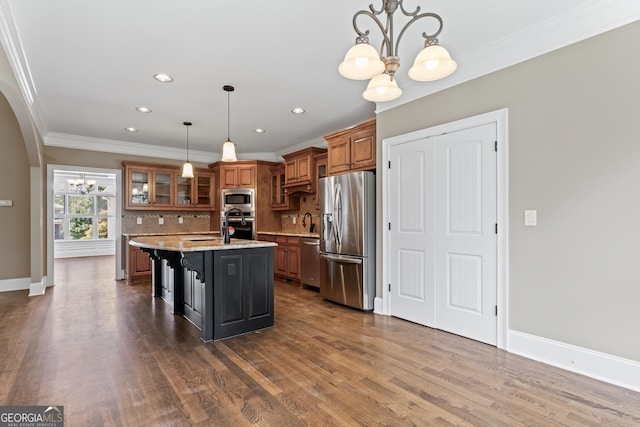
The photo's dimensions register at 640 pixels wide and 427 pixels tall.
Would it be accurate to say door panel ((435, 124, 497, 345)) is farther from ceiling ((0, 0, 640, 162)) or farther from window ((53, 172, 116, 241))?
window ((53, 172, 116, 241))

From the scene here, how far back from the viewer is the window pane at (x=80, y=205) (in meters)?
9.97

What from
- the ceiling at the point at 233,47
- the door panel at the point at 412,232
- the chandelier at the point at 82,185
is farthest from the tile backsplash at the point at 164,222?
the chandelier at the point at 82,185

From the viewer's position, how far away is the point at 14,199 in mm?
5203

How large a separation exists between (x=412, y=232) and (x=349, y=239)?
841 mm

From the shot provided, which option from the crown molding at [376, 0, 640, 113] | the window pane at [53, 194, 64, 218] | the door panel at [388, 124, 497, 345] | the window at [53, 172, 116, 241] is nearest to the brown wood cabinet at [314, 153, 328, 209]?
the door panel at [388, 124, 497, 345]

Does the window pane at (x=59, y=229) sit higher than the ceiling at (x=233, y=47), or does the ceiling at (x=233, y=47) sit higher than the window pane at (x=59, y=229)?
the ceiling at (x=233, y=47)

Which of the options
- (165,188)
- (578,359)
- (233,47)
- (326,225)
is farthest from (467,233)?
(165,188)

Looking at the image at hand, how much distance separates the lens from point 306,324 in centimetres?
350

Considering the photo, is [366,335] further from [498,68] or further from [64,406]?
[498,68]

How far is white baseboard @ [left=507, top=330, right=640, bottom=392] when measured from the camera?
2178 millimetres

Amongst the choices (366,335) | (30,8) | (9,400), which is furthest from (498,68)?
(9,400)

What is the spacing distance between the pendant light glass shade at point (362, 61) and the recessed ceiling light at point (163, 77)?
8.09 ft

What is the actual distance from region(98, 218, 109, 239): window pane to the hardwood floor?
786 centimetres

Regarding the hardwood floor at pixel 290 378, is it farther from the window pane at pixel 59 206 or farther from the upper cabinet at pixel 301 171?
the window pane at pixel 59 206
